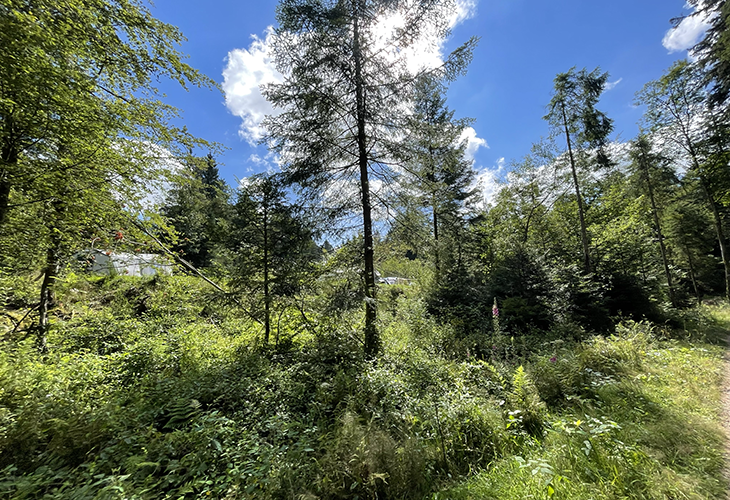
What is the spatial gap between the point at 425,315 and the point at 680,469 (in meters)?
7.26

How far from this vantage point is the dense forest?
2781mm

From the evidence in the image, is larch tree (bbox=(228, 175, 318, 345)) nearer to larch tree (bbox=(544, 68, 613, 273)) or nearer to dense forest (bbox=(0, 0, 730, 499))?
dense forest (bbox=(0, 0, 730, 499))

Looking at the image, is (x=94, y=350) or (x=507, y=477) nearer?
(x=507, y=477)

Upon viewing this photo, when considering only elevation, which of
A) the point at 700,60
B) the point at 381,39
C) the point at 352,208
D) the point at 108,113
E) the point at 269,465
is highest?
the point at 700,60

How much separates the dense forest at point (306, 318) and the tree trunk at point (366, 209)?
59 millimetres

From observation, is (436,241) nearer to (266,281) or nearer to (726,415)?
(266,281)

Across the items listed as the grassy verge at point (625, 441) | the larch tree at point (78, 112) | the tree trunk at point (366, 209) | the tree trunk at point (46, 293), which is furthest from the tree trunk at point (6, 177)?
the grassy verge at point (625, 441)

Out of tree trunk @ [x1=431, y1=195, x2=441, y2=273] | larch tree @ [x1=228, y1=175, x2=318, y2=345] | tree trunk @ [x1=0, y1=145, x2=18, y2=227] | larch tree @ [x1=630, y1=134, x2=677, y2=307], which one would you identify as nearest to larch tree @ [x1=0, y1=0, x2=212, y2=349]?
tree trunk @ [x1=0, y1=145, x2=18, y2=227]

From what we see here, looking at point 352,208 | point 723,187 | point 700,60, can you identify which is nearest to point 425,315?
point 352,208

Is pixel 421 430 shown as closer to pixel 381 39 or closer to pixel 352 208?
pixel 352 208

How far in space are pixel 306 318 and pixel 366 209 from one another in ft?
10.9

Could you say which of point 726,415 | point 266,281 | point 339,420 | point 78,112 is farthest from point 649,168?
point 78,112

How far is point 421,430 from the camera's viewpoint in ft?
11.8

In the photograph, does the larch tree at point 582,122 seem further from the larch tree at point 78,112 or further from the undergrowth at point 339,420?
the larch tree at point 78,112
